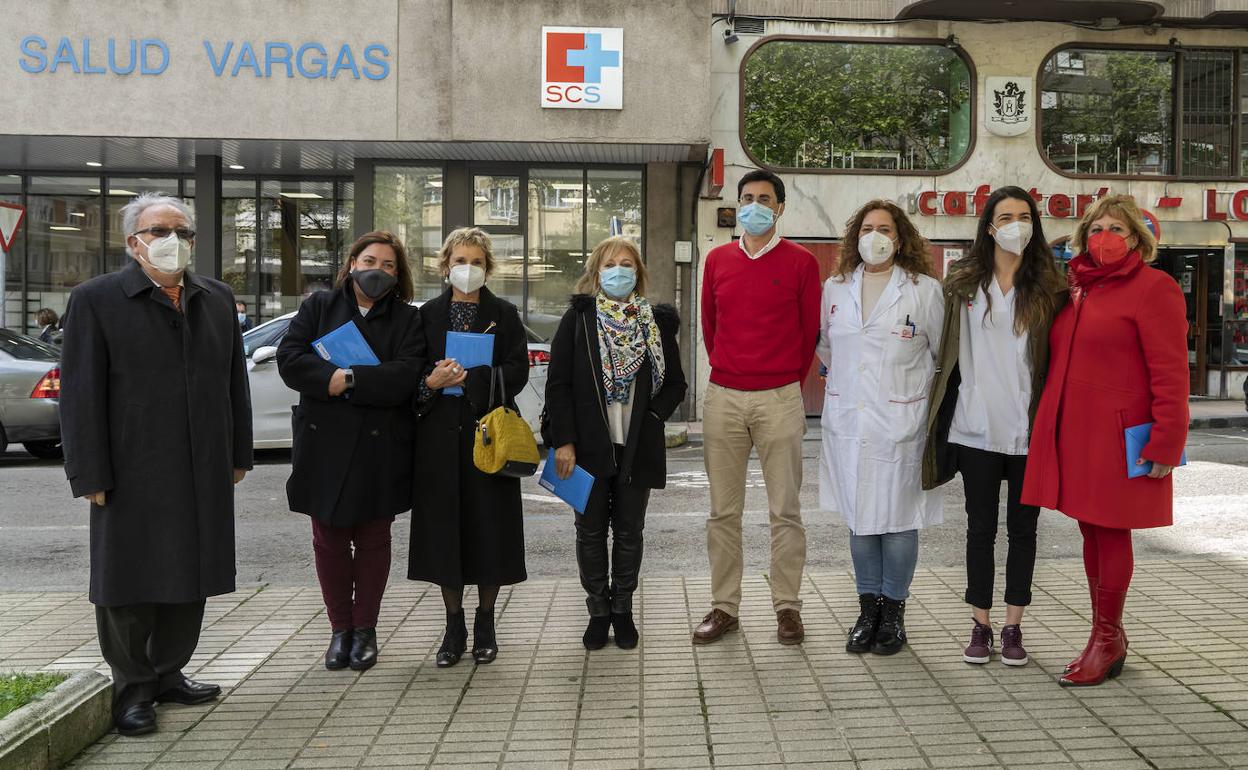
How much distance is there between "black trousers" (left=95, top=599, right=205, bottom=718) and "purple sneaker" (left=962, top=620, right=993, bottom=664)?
3.26m

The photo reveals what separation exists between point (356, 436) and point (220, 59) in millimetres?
13155

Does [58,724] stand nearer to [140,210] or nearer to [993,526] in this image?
[140,210]

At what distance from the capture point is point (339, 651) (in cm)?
515

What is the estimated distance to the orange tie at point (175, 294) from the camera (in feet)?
15.2

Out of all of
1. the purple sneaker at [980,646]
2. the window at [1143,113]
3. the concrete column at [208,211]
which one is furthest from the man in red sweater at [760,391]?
the window at [1143,113]

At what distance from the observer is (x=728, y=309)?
549cm

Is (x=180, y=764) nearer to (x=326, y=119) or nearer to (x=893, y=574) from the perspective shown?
(x=893, y=574)

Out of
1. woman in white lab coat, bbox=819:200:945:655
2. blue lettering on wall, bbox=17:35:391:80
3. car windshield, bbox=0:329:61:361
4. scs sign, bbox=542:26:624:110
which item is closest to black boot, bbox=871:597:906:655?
woman in white lab coat, bbox=819:200:945:655

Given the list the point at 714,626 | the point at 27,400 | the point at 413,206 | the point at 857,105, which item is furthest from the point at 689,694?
the point at 857,105

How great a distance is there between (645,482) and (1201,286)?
1753cm

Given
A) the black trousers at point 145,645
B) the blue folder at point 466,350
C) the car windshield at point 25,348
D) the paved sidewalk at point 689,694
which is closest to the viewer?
the paved sidewalk at point 689,694

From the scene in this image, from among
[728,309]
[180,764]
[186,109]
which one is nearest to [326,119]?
[186,109]

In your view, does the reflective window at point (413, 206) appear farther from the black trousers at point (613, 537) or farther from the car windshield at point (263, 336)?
the black trousers at point (613, 537)

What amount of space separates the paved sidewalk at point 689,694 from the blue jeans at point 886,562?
30 centimetres
